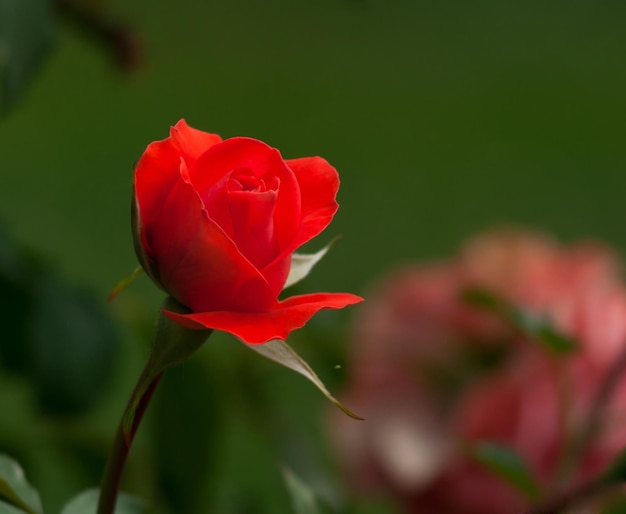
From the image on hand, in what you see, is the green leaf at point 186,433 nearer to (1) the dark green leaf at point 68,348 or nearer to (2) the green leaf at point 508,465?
(1) the dark green leaf at point 68,348

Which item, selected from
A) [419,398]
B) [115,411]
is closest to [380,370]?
[419,398]

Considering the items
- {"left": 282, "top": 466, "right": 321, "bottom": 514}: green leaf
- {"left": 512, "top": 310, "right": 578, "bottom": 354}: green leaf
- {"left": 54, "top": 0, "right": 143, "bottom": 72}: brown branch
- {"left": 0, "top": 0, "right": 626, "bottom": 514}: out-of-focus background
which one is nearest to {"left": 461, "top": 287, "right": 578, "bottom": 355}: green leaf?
{"left": 512, "top": 310, "right": 578, "bottom": 354}: green leaf

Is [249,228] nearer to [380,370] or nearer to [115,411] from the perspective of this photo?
[380,370]

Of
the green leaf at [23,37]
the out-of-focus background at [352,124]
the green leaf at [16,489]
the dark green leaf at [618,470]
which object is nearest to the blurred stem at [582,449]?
the dark green leaf at [618,470]

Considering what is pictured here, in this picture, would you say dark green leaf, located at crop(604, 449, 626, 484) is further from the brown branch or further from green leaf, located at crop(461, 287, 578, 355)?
the brown branch

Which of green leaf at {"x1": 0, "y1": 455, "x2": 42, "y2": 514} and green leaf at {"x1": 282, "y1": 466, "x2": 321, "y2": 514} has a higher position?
green leaf at {"x1": 0, "y1": 455, "x2": 42, "y2": 514}

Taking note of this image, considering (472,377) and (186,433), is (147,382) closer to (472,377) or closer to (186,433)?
(186,433)

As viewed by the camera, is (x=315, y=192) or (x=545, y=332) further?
(x=545, y=332)

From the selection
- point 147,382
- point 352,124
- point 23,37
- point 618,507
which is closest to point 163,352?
point 147,382
